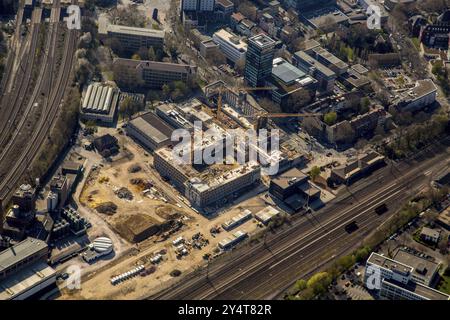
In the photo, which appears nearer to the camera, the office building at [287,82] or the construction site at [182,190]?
the construction site at [182,190]

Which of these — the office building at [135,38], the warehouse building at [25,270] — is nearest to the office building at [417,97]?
the office building at [135,38]

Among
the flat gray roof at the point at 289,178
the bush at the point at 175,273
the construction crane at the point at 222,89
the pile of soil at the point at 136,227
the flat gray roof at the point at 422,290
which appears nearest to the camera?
the flat gray roof at the point at 422,290

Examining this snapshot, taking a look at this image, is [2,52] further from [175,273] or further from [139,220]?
[175,273]

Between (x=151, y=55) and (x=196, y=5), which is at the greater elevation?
(x=196, y=5)

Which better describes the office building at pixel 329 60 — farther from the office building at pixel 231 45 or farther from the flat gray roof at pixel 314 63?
the office building at pixel 231 45

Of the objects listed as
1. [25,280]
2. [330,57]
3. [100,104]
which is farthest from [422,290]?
[100,104]

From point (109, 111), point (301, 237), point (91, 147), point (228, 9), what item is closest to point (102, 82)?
point (109, 111)

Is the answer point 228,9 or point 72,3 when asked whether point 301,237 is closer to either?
point 228,9
